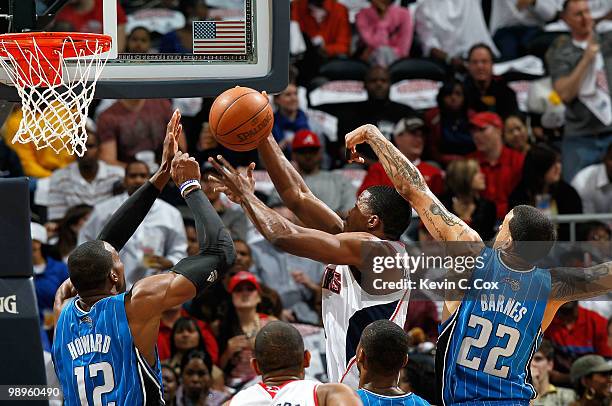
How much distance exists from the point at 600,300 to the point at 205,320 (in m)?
3.01

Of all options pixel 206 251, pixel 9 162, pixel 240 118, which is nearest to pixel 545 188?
pixel 240 118

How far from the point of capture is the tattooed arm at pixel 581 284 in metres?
5.00

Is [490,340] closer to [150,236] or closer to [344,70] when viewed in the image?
[150,236]

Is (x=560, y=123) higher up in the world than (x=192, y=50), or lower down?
lower down

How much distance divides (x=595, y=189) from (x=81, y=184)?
4.28 m

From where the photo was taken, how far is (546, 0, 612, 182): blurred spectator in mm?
9312

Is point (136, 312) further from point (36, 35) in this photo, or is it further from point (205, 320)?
point (205, 320)

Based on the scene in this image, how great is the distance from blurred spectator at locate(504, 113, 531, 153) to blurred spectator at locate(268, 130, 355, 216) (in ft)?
4.87

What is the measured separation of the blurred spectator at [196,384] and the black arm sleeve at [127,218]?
241 centimetres

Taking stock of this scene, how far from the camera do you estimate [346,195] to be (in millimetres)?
8688

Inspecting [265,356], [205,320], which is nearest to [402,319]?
[265,356]

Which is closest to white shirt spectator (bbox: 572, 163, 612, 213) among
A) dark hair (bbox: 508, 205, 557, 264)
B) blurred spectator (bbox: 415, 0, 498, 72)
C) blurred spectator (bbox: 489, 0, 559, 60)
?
blurred spectator (bbox: 489, 0, 559, 60)

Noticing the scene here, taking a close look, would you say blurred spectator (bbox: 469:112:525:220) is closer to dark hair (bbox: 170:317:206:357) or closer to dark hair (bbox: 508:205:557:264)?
dark hair (bbox: 170:317:206:357)

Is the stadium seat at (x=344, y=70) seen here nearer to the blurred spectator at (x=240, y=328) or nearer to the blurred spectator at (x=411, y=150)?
the blurred spectator at (x=411, y=150)
